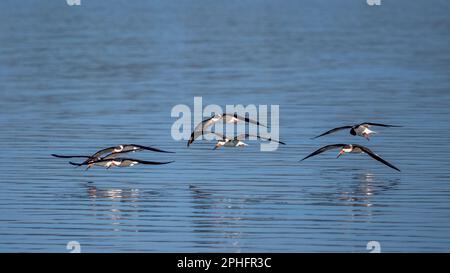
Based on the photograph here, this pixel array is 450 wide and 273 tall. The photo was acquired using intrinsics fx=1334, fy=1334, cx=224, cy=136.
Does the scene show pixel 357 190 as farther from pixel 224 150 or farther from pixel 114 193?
pixel 224 150

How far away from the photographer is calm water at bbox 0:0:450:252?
20484 mm

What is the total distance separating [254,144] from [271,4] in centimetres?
7031

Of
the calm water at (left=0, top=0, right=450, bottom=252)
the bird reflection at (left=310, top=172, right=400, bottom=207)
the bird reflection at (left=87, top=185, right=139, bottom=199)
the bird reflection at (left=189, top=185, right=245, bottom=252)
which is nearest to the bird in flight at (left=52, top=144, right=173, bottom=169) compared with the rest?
the calm water at (left=0, top=0, right=450, bottom=252)

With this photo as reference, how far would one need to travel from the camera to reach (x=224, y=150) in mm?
27844

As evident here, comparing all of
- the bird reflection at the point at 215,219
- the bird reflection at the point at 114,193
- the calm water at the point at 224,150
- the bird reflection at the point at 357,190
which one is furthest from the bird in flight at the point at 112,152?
the bird reflection at the point at 357,190

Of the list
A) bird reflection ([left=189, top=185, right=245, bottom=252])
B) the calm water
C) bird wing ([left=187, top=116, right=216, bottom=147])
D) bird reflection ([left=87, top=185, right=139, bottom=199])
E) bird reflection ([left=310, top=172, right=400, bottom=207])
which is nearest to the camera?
bird reflection ([left=189, top=185, right=245, bottom=252])

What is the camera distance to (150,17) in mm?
79938

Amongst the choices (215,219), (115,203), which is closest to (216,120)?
(115,203)

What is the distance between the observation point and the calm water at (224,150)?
20484 mm

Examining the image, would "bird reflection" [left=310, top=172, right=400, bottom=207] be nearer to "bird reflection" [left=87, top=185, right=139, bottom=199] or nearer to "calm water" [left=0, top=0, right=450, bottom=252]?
"calm water" [left=0, top=0, right=450, bottom=252]

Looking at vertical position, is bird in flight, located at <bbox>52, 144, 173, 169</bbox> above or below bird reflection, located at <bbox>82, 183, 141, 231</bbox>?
above

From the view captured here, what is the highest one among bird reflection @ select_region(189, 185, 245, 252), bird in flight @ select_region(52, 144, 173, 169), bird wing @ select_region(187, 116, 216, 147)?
bird wing @ select_region(187, 116, 216, 147)

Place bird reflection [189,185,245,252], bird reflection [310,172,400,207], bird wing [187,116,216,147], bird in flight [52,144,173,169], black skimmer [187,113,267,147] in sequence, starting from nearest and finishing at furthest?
bird reflection [189,185,245,252]
bird reflection [310,172,400,207]
bird in flight [52,144,173,169]
black skimmer [187,113,267,147]
bird wing [187,116,216,147]

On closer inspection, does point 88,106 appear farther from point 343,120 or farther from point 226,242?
point 226,242
